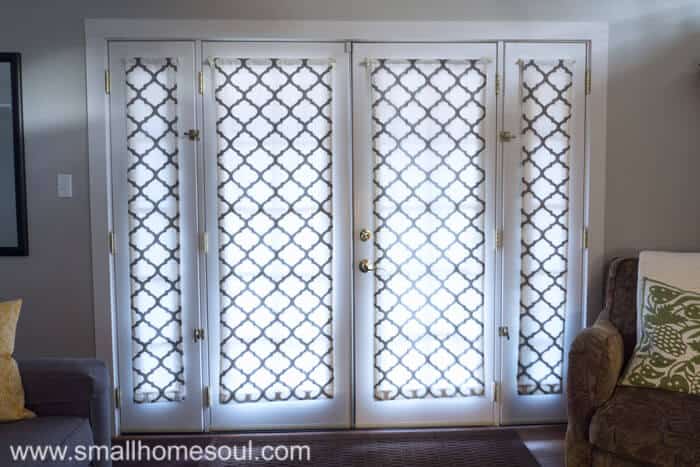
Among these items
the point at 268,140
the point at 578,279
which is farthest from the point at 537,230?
the point at 268,140

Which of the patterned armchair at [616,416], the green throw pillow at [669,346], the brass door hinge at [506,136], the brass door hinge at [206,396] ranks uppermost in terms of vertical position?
the brass door hinge at [506,136]

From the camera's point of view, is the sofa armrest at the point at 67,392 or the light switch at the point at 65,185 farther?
the light switch at the point at 65,185

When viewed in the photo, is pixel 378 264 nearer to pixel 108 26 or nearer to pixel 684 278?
pixel 684 278

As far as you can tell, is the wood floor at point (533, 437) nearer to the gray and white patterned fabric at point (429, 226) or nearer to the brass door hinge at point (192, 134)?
the gray and white patterned fabric at point (429, 226)

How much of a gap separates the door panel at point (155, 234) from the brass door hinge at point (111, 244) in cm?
1

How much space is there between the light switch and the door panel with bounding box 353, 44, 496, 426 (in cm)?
140

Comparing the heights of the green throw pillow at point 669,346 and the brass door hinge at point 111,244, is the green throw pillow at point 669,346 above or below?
below

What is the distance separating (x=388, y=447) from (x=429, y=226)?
3.57 feet

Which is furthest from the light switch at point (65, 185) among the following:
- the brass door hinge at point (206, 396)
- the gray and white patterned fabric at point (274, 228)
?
the brass door hinge at point (206, 396)

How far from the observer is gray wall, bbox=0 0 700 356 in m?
2.46

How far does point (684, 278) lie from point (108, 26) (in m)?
2.90

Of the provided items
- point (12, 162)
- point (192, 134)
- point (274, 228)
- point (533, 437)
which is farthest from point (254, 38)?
point (533, 437)

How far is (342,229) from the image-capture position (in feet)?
8.45

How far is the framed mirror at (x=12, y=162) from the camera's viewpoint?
8.07ft
